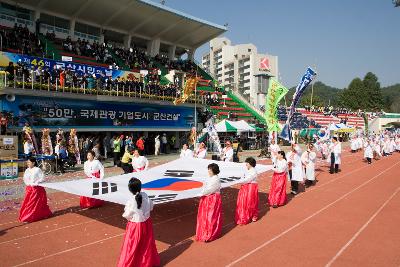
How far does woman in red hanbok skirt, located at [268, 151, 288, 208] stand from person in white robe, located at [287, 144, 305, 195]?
185 centimetres

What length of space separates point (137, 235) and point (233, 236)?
272cm

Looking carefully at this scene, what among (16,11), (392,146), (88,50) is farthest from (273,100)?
(16,11)

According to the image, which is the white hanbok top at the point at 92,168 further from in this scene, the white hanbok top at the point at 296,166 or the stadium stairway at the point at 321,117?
the stadium stairway at the point at 321,117

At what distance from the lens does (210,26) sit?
132ft

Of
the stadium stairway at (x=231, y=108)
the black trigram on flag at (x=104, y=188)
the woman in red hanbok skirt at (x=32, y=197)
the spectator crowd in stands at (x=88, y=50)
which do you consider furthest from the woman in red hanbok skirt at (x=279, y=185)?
the spectator crowd in stands at (x=88, y=50)

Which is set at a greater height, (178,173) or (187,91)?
(187,91)

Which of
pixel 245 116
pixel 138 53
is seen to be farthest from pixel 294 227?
pixel 138 53

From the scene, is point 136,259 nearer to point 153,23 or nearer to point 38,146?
point 38,146

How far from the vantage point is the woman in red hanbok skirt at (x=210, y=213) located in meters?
7.44

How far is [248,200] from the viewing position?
8.91 m

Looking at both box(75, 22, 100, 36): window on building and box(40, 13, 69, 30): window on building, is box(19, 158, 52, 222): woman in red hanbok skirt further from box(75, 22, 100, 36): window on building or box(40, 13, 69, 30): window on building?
box(75, 22, 100, 36): window on building

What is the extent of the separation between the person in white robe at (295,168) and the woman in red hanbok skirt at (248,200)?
4017 millimetres

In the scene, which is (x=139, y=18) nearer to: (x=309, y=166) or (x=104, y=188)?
(x=309, y=166)

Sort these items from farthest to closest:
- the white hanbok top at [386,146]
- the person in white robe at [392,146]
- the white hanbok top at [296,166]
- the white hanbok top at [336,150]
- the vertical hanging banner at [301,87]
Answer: the person in white robe at [392,146]
the white hanbok top at [386,146]
the white hanbok top at [336,150]
the vertical hanging banner at [301,87]
the white hanbok top at [296,166]
